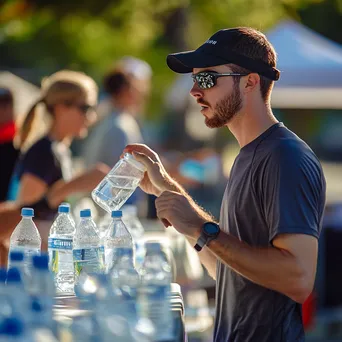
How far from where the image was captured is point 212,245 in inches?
121

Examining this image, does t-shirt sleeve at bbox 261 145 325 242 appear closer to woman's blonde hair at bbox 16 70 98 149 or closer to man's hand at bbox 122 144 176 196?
man's hand at bbox 122 144 176 196

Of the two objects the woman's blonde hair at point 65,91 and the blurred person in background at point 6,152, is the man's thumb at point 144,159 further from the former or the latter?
the blurred person in background at point 6,152

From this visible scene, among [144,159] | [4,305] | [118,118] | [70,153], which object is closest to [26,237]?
[144,159]

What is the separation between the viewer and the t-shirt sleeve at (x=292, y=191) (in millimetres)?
2982

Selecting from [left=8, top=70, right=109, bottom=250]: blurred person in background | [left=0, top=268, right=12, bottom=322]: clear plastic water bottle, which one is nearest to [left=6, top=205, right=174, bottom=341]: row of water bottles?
[left=0, top=268, right=12, bottom=322]: clear plastic water bottle

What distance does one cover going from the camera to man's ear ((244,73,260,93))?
3320 mm

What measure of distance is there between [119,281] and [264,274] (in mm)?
475

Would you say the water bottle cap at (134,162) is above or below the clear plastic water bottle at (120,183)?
above


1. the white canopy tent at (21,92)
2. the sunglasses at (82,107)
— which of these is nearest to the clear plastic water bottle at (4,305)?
the sunglasses at (82,107)

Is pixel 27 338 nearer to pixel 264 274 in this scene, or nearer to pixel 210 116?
pixel 264 274

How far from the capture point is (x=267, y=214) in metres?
3.09

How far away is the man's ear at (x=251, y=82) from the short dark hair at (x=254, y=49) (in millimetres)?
21

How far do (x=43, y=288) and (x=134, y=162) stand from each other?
1.14 meters

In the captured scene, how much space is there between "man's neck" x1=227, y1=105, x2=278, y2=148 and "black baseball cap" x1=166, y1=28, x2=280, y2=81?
0.44 ft
